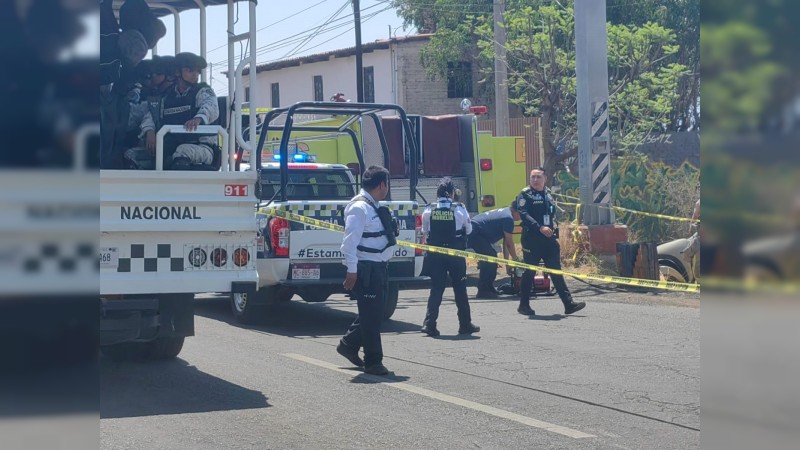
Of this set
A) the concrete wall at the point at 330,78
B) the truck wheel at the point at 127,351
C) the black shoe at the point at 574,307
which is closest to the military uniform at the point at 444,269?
the black shoe at the point at 574,307

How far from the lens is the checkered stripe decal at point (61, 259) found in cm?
276

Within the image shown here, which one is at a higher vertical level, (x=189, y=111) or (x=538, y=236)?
(x=189, y=111)

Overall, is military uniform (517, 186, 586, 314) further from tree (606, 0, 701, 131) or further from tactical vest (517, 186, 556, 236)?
tree (606, 0, 701, 131)

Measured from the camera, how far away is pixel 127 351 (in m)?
9.66

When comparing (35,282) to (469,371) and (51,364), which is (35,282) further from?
(469,371)

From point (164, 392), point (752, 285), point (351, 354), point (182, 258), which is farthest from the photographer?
point (351, 354)

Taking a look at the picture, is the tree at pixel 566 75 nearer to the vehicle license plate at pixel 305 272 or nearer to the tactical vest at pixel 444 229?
the tactical vest at pixel 444 229

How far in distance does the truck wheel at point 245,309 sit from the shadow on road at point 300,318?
9 centimetres

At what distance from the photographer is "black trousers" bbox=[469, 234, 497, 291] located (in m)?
15.3

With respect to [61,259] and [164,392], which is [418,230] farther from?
[61,259]

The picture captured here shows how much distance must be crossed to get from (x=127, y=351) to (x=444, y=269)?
12.4ft

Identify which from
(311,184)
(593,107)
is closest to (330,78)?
(593,107)

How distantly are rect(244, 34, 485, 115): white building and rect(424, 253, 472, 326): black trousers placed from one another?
32.5m

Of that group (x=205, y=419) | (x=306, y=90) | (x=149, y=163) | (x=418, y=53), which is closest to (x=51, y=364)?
(x=205, y=419)
